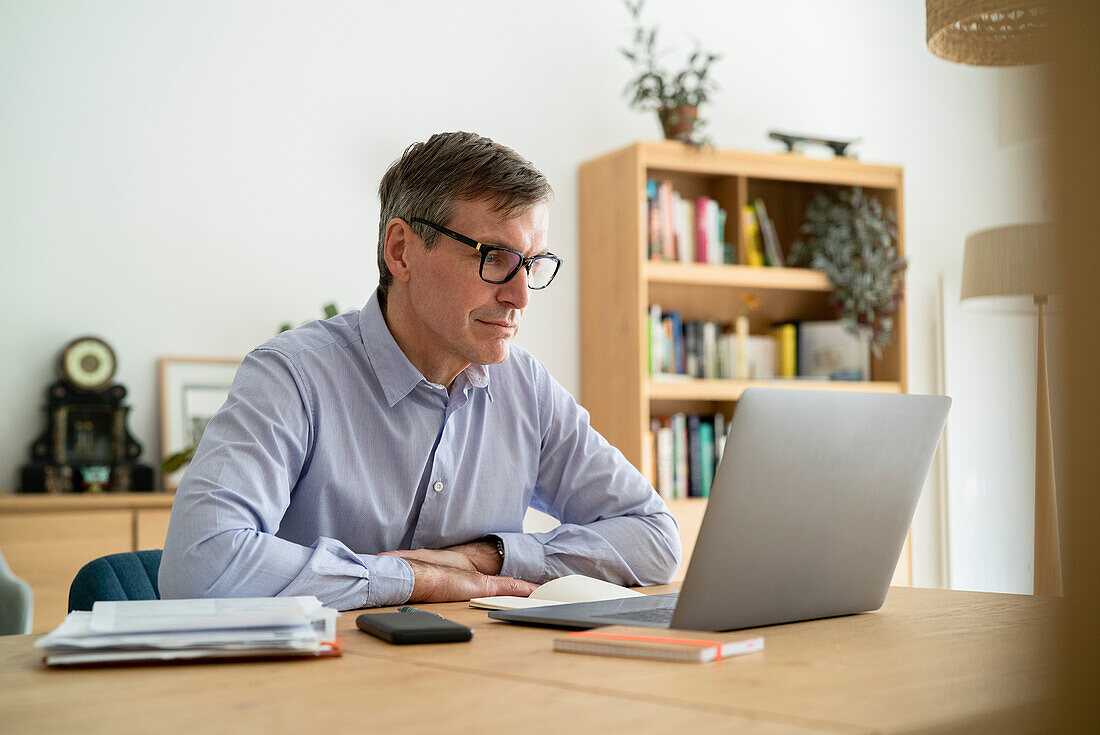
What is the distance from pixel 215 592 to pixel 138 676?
1.61 ft

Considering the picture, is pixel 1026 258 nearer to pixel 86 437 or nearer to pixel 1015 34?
pixel 1015 34

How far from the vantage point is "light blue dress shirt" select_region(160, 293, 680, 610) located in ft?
4.22

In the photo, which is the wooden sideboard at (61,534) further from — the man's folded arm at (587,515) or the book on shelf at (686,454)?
the book on shelf at (686,454)

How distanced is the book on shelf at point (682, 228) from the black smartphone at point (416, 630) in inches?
116

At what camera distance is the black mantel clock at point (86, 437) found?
306cm

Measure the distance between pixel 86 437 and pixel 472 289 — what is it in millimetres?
2001

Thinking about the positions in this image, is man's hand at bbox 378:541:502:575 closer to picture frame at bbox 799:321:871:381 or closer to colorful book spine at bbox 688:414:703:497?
colorful book spine at bbox 688:414:703:497

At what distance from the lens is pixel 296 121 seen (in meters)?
3.59

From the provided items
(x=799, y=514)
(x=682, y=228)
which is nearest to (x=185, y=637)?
(x=799, y=514)

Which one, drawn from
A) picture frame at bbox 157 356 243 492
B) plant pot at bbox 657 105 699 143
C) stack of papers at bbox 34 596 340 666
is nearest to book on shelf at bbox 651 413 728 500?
plant pot at bbox 657 105 699 143

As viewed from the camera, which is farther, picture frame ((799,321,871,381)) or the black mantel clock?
picture frame ((799,321,871,381))

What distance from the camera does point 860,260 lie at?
407cm

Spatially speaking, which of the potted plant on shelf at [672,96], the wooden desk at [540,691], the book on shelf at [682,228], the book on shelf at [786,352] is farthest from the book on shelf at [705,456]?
the wooden desk at [540,691]

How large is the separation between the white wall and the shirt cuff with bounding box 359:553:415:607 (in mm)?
2232
